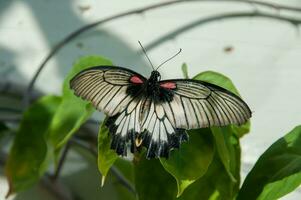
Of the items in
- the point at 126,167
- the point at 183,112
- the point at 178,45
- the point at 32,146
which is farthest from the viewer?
the point at 178,45

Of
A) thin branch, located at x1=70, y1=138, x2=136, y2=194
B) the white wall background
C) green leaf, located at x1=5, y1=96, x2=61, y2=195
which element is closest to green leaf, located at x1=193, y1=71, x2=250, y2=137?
green leaf, located at x1=5, y1=96, x2=61, y2=195

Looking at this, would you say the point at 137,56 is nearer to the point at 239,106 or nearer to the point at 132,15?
the point at 132,15

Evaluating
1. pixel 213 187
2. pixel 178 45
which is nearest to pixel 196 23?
pixel 178 45

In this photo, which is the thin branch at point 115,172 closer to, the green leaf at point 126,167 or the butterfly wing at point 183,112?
the green leaf at point 126,167

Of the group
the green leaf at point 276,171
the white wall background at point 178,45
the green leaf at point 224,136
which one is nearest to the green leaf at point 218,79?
the green leaf at point 224,136

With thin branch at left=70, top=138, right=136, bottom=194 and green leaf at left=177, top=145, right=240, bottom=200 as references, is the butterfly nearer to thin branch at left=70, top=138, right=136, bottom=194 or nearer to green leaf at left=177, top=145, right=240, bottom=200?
green leaf at left=177, top=145, right=240, bottom=200

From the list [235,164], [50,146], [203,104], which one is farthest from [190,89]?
[50,146]

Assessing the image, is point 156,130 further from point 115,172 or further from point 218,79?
point 115,172
